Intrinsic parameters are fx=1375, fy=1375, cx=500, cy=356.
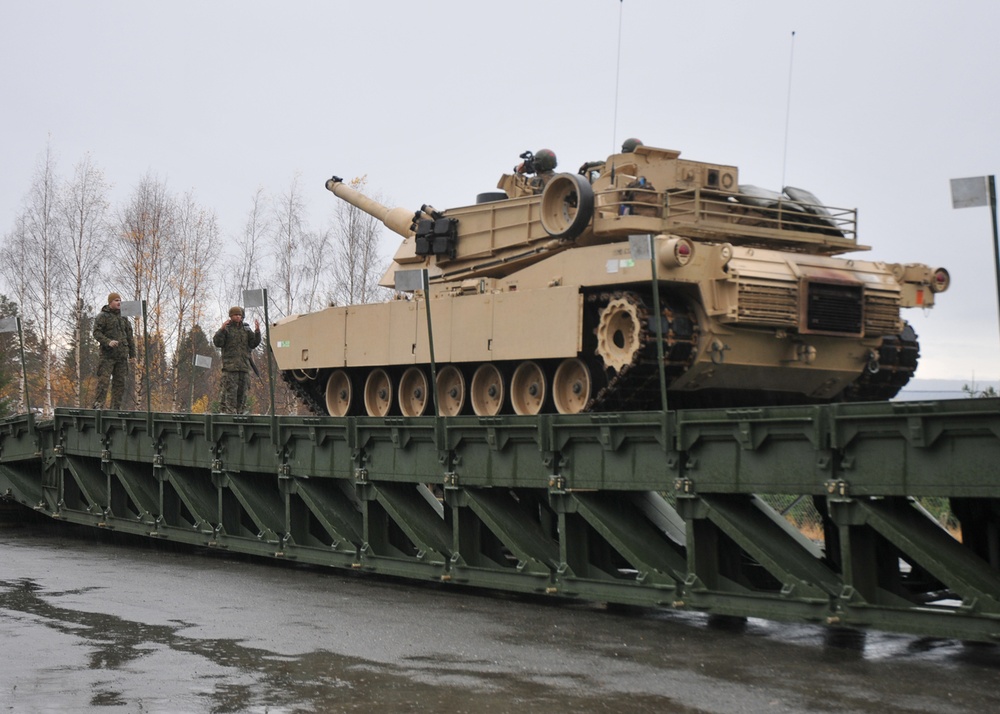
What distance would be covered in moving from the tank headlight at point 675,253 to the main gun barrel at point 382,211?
7.01 meters

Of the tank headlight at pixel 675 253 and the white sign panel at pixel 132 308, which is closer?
the tank headlight at pixel 675 253

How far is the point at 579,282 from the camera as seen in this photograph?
16844 millimetres

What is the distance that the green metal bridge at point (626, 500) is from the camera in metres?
10.5

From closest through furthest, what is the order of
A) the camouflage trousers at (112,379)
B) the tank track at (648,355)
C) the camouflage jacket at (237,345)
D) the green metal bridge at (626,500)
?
the green metal bridge at (626,500) → the tank track at (648,355) → the camouflage jacket at (237,345) → the camouflage trousers at (112,379)

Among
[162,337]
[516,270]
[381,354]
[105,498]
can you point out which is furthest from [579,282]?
[162,337]

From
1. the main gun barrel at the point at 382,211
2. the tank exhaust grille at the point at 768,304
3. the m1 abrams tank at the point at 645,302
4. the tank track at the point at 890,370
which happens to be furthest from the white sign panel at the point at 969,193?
the main gun barrel at the point at 382,211

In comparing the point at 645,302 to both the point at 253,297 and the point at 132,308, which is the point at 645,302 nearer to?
the point at 253,297

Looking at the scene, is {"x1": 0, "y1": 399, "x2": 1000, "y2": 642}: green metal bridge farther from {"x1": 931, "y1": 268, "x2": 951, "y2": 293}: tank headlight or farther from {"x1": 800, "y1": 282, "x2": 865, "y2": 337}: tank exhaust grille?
{"x1": 931, "y1": 268, "x2": 951, "y2": 293}: tank headlight

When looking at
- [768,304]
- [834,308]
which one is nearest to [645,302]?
[768,304]

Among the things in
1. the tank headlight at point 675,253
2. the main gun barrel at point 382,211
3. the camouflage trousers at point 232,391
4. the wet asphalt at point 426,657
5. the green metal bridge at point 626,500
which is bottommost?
the wet asphalt at point 426,657

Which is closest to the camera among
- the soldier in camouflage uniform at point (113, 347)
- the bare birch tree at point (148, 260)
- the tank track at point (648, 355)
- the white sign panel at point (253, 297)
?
the tank track at point (648, 355)

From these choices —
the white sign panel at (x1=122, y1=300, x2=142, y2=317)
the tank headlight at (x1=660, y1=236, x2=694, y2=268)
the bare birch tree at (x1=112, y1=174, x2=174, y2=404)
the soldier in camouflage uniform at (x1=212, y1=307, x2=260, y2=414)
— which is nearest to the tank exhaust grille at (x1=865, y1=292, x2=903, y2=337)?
the tank headlight at (x1=660, y1=236, x2=694, y2=268)

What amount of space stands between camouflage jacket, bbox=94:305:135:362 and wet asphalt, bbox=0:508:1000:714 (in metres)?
6.62

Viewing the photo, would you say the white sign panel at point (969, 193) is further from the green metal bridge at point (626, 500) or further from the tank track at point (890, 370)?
the tank track at point (890, 370)
